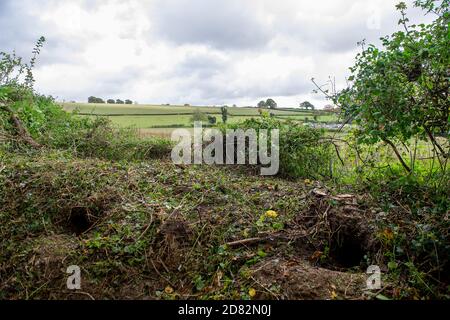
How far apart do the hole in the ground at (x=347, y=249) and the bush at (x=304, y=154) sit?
114 inches

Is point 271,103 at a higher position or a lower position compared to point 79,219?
higher

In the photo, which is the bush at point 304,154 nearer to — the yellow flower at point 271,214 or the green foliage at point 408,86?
the green foliage at point 408,86

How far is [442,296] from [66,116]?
26.9ft

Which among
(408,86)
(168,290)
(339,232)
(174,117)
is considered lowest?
(168,290)

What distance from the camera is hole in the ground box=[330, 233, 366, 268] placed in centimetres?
345

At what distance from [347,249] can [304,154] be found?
3.13 meters

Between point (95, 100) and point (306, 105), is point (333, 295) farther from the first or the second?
point (95, 100)

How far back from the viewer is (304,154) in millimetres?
6504

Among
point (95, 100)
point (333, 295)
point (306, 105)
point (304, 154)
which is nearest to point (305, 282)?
point (333, 295)

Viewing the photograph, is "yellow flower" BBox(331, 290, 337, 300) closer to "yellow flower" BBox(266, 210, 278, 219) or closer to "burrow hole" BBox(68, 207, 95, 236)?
"yellow flower" BBox(266, 210, 278, 219)

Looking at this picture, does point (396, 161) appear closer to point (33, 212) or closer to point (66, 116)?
point (33, 212)

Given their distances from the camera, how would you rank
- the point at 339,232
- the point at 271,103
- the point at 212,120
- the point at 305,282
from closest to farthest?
the point at 305,282 → the point at 339,232 → the point at 212,120 → the point at 271,103

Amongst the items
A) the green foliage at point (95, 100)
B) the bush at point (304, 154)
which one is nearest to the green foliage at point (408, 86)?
the bush at point (304, 154)

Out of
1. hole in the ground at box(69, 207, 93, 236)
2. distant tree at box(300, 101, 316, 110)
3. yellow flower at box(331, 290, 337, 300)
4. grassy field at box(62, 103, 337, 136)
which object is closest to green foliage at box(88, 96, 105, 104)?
grassy field at box(62, 103, 337, 136)
